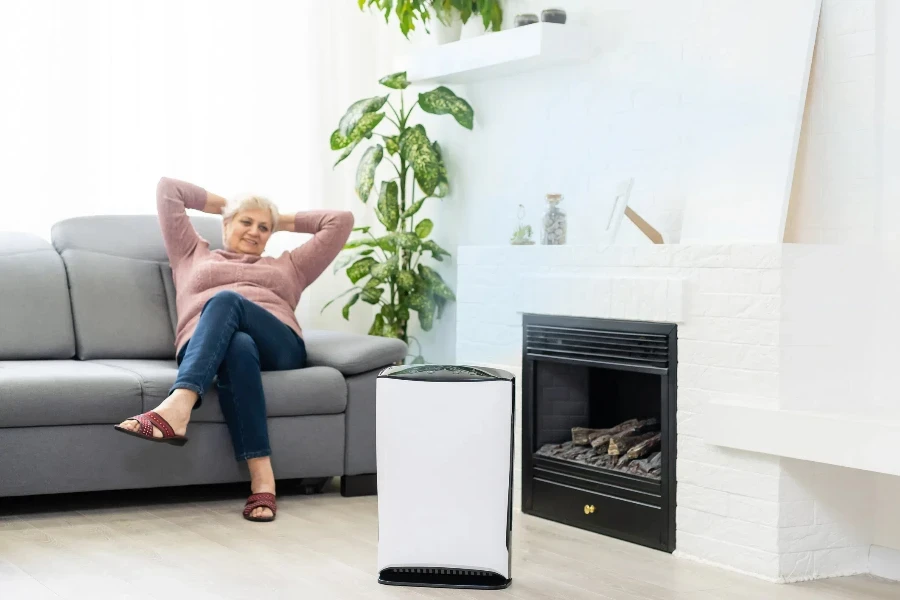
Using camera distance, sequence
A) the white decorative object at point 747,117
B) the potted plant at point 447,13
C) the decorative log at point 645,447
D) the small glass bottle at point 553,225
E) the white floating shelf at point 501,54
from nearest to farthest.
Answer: the white decorative object at point 747,117, the decorative log at point 645,447, the small glass bottle at point 553,225, the white floating shelf at point 501,54, the potted plant at point 447,13

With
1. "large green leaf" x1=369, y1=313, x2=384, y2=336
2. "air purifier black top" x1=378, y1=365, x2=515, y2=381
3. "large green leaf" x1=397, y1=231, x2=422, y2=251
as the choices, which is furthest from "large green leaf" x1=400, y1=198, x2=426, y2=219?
"air purifier black top" x1=378, y1=365, x2=515, y2=381

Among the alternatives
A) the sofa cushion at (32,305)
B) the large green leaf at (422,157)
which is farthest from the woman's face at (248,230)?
the large green leaf at (422,157)

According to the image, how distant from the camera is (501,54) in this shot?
166 inches

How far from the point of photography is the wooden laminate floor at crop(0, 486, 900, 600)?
2701mm

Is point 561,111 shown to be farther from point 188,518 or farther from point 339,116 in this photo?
point 188,518

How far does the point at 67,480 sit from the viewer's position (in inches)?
135

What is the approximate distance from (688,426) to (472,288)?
3.75 feet

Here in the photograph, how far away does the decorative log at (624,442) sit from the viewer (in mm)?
3443

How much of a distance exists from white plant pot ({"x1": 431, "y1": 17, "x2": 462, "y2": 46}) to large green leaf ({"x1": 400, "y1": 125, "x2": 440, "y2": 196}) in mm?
412

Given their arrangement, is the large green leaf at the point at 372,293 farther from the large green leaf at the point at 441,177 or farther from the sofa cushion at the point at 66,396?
the sofa cushion at the point at 66,396

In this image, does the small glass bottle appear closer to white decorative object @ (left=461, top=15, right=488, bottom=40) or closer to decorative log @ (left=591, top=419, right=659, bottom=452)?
decorative log @ (left=591, top=419, right=659, bottom=452)

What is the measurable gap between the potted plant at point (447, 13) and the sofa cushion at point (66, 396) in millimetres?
1969

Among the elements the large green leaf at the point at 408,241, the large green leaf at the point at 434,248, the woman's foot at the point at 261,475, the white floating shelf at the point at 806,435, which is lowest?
Answer: the woman's foot at the point at 261,475

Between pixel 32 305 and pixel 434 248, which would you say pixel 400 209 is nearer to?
pixel 434 248
